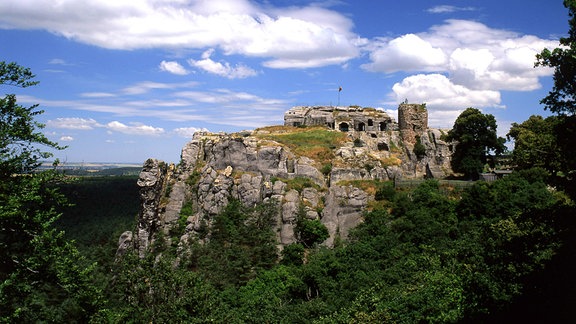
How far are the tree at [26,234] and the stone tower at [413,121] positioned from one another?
4462cm

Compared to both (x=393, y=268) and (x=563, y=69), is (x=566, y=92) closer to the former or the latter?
(x=563, y=69)

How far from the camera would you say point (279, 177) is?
47.4 meters

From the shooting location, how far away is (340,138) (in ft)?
176

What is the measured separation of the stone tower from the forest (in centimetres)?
708

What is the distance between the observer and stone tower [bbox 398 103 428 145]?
56.6 m

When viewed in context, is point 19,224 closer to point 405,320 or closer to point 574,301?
point 405,320

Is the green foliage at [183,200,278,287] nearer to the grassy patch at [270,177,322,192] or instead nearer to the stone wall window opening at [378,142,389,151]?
the grassy patch at [270,177,322,192]

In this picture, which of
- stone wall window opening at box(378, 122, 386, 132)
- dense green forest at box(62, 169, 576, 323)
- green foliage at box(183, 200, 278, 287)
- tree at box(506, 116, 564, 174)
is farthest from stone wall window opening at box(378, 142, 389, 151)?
green foliage at box(183, 200, 278, 287)

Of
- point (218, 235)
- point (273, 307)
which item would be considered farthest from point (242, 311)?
point (218, 235)

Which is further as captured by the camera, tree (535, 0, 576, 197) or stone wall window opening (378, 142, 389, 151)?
stone wall window opening (378, 142, 389, 151)

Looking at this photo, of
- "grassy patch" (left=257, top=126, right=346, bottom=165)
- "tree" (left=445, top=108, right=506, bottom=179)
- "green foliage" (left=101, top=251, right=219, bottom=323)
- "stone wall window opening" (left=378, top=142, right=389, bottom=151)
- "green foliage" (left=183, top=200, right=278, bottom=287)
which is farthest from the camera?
"stone wall window opening" (left=378, top=142, right=389, bottom=151)

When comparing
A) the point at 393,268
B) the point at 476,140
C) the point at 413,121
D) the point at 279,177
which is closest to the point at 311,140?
the point at 279,177

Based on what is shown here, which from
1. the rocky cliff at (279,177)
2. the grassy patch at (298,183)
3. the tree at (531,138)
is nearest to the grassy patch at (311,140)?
the rocky cliff at (279,177)

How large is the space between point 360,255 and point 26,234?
79.6ft
